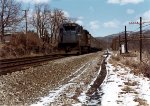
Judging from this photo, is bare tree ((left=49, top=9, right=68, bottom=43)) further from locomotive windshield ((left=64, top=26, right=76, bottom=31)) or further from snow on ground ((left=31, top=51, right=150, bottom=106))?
snow on ground ((left=31, top=51, right=150, bottom=106))

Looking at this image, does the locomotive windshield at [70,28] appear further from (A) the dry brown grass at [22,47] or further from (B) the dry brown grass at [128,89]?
(B) the dry brown grass at [128,89]

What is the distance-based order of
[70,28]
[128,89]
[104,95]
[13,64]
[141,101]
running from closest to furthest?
1. [141,101]
2. [104,95]
3. [128,89]
4. [13,64]
5. [70,28]

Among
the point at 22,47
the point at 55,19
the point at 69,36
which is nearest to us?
the point at 69,36

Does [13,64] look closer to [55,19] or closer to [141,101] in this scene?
[141,101]

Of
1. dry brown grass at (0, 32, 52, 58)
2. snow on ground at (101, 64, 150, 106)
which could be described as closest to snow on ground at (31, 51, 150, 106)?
snow on ground at (101, 64, 150, 106)

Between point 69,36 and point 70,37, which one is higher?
point 69,36

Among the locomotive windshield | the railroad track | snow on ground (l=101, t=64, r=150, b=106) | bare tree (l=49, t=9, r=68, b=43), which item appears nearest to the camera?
snow on ground (l=101, t=64, r=150, b=106)

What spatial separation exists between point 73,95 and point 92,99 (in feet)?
3.46

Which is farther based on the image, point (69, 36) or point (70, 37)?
point (70, 37)

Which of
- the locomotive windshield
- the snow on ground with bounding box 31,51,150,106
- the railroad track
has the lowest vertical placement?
the snow on ground with bounding box 31,51,150,106

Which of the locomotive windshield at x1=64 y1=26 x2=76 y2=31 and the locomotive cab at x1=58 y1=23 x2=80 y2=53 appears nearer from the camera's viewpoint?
the locomotive cab at x1=58 y1=23 x2=80 y2=53

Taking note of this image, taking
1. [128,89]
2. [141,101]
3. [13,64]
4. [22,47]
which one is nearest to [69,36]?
[22,47]

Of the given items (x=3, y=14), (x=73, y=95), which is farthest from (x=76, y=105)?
(x=3, y=14)

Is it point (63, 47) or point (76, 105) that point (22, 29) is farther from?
point (76, 105)
